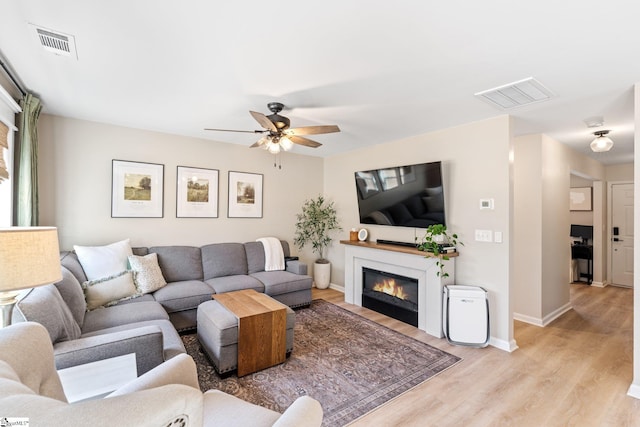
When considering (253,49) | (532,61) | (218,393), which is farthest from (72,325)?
(532,61)

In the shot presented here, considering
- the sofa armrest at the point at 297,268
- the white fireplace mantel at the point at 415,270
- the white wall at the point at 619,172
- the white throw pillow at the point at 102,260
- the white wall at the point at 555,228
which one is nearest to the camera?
the white throw pillow at the point at 102,260

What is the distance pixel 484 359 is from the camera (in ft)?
9.26

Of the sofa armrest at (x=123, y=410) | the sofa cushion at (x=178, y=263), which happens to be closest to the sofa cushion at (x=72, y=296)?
the sofa cushion at (x=178, y=263)

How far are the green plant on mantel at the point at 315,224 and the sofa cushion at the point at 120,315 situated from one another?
113 inches

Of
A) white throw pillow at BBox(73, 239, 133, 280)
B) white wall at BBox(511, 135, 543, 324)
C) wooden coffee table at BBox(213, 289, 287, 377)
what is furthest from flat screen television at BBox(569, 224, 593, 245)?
white throw pillow at BBox(73, 239, 133, 280)

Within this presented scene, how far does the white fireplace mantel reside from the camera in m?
3.36

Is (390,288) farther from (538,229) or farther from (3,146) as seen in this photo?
(3,146)

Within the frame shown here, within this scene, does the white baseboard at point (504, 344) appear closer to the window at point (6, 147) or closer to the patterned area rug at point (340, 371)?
the patterned area rug at point (340, 371)

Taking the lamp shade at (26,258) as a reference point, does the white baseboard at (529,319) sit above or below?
below

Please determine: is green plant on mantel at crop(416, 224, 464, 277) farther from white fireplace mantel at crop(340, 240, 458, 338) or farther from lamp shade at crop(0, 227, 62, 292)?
lamp shade at crop(0, 227, 62, 292)

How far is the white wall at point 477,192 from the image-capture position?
309cm

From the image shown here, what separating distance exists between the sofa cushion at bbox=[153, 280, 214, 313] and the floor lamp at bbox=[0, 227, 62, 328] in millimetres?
1879

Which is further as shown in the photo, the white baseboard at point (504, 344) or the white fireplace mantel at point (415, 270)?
the white fireplace mantel at point (415, 270)

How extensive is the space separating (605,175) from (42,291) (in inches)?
333
